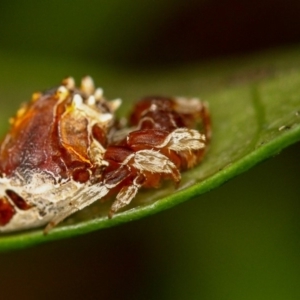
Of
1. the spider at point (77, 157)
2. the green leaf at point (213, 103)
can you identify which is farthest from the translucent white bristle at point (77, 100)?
the green leaf at point (213, 103)

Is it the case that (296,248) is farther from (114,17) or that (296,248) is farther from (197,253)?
(114,17)

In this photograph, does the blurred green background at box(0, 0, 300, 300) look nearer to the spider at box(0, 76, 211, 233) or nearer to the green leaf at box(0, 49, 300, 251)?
the green leaf at box(0, 49, 300, 251)

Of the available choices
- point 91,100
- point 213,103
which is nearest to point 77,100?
point 91,100

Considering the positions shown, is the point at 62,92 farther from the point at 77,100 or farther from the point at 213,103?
the point at 213,103

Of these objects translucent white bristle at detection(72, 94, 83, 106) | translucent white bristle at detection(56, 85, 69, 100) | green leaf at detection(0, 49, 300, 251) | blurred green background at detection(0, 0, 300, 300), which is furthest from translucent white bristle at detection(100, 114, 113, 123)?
blurred green background at detection(0, 0, 300, 300)

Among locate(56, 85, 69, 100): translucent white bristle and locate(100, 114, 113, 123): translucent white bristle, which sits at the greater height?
locate(56, 85, 69, 100): translucent white bristle

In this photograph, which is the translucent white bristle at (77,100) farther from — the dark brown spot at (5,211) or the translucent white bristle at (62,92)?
the dark brown spot at (5,211)
